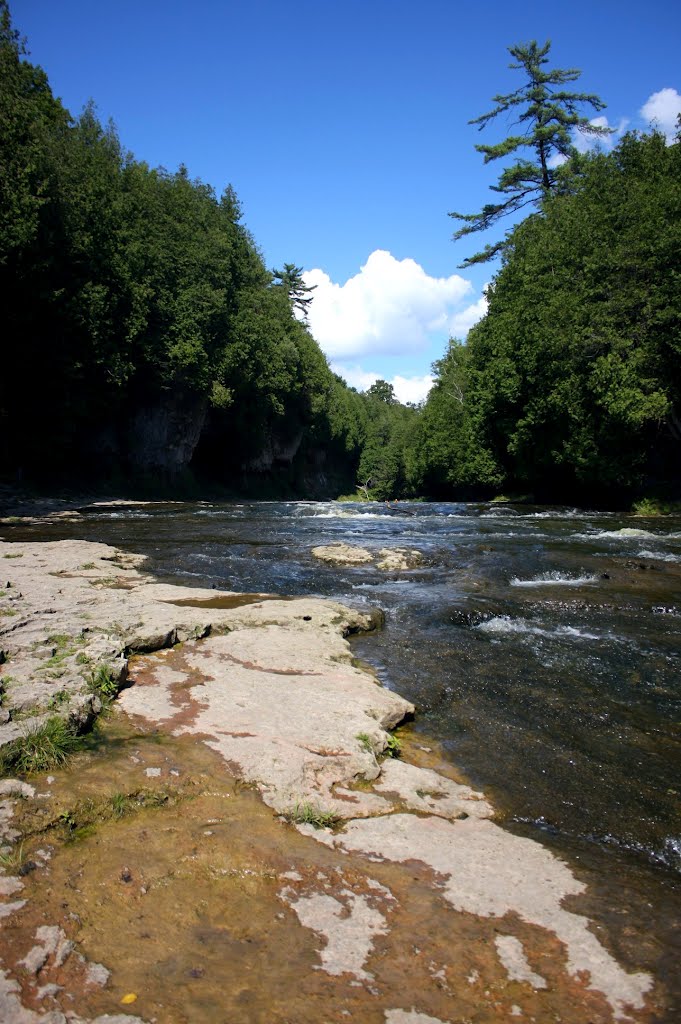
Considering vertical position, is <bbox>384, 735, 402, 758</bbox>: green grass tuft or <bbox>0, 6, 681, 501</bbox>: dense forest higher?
<bbox>0, 6, 681, 501</bbox>: dense forest

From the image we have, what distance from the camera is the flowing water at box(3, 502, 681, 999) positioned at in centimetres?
381

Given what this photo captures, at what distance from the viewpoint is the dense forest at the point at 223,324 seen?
23.5 m

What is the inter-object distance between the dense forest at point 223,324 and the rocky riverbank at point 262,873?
22.3 metres

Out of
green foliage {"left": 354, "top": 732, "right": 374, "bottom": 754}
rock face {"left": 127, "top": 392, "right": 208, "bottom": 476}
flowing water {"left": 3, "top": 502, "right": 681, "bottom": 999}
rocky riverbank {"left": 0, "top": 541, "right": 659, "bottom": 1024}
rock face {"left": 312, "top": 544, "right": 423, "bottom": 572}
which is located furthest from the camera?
rock face {"left": 127, "top": 392, "right": 208, "bottom": 476}

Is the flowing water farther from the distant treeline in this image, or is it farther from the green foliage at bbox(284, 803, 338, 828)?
the distant treeline

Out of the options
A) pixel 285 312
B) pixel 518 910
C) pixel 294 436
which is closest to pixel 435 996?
pixel 518 910

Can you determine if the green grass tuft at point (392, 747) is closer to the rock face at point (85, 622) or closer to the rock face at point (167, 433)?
the rock face at point (85, 622)

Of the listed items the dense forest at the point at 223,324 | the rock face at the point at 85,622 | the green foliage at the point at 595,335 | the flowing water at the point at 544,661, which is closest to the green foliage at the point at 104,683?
the rock face at the point at 85,622

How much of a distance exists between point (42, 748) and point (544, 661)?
5.14 metres

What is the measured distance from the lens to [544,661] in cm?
680

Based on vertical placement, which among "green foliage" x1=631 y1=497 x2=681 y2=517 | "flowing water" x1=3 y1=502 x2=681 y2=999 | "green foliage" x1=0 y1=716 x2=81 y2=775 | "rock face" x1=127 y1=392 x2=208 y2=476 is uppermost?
"rock face" x1=127 y1=392 x2=208 y2=476

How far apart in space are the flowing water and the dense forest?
1165 centimetres

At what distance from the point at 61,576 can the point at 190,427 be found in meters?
31.1

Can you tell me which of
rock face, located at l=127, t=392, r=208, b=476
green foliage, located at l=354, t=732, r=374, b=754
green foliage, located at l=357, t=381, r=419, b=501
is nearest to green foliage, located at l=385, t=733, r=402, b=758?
green foliage, located at l=354, t=732, r=374, b=754
